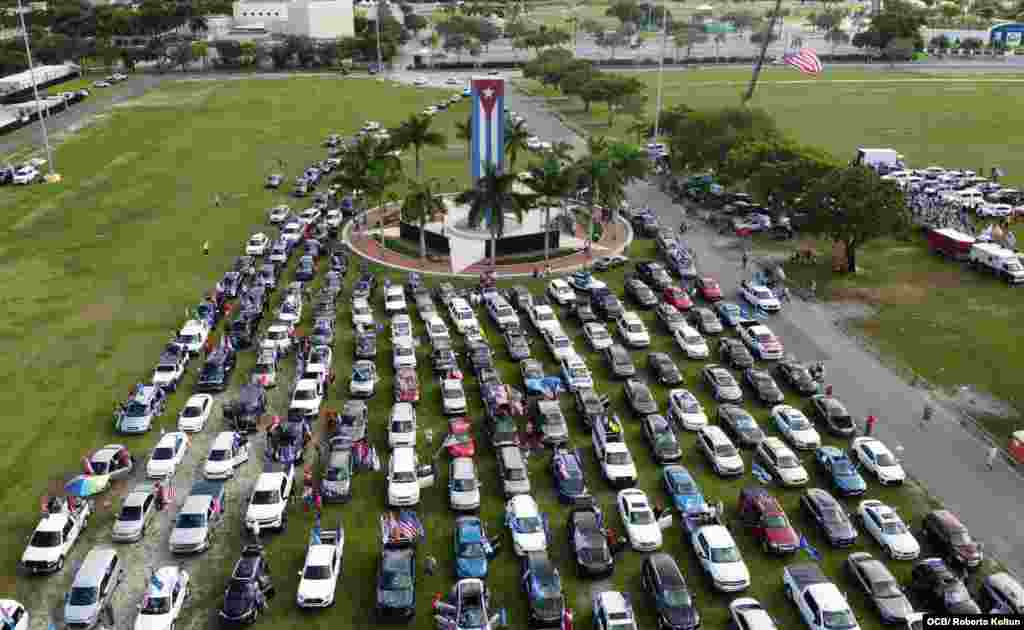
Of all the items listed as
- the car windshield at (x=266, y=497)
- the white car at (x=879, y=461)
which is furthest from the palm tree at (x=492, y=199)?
the white car at (x=879, y=461)

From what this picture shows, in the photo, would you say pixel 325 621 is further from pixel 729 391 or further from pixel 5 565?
pixel 729 391

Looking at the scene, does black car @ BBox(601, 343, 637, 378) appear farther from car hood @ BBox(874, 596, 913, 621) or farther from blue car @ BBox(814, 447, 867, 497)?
car hood @ BBox(874, 596, 913, 621)

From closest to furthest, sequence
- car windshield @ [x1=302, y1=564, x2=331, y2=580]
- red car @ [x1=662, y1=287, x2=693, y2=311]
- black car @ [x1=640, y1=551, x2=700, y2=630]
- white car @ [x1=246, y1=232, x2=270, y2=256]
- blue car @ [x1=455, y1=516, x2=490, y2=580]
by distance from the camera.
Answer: black car @ [x1=640, y1=551, x2=700, y2=630] → car windshield @ [x1=302, y1=564, x2=331, y2=580] → blue car @ [x1=455, y1=516, x2=490, y2=580] → red car @ [x1=662, y1=287, x2=693, y2=311] → white car @ [x1=246, y1=232, x2=270, y2=256]

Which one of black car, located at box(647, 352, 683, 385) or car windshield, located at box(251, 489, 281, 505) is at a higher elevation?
black car, located at box(647, 352, 683, 385)

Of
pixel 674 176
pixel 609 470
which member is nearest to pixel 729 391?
pixel 609 470

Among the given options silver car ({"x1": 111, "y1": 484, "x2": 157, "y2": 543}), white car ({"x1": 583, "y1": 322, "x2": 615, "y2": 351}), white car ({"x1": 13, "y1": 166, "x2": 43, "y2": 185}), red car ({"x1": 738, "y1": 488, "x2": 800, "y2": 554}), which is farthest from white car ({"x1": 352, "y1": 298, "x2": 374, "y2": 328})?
white car ({"x1": 13, "y1": 166, "x2": 43, "y2": 185})

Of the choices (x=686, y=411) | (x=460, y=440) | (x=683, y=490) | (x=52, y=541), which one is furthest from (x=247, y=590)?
(x=686, y=411)

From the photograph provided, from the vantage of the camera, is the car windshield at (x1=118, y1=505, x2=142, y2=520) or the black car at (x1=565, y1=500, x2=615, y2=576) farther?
the car windshield at (x1=118, y1=505, x2=142, y2=520)
